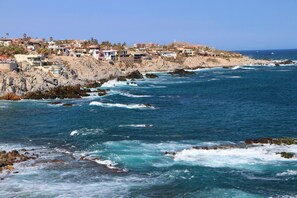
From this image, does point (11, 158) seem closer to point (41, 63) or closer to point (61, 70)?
point (61, 70)

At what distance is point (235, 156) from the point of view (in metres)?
42.3

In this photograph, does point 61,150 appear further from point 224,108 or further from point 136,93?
point 136,93

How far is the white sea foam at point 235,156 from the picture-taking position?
40134 mm

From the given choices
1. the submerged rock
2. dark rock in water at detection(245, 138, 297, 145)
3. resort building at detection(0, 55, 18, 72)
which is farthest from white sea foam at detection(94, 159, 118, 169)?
resort building at detection(0, 55, 18, 72)

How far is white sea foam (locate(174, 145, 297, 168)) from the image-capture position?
40134 mm

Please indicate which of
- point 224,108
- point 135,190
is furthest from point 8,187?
point 224,108

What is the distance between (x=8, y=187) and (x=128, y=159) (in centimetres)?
1180

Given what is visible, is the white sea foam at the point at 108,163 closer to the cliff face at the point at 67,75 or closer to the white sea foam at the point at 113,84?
the cliff face at the point at 67,75

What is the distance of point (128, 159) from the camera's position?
138 feet

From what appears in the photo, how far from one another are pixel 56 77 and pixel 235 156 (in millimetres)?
67501

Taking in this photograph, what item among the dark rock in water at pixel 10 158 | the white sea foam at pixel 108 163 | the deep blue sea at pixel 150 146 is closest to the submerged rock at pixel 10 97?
the deep blue sea at pixel 150 146

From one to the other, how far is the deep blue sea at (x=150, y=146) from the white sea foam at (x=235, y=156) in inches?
3.6

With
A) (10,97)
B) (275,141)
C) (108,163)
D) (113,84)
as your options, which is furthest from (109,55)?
(108,163)

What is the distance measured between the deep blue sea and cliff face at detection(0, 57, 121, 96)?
777 centimetres
